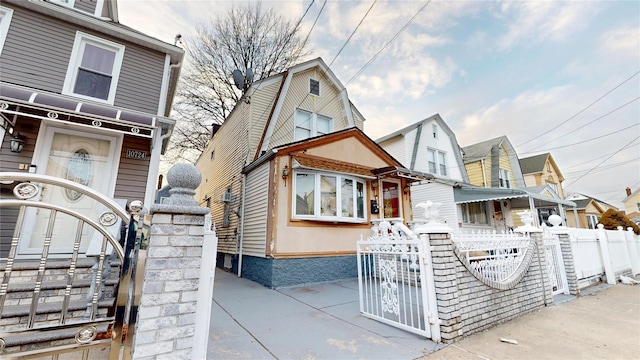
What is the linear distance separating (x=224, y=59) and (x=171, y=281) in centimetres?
1674

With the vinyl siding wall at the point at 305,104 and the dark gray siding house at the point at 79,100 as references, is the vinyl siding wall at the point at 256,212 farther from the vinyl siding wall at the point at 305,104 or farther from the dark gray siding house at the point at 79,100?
the dark gray siding house at the point at 79,100

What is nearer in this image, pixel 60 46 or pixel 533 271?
pixel 533 271

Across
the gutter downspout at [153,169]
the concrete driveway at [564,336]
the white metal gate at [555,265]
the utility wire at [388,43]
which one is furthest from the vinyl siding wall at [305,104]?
the concrete driveway at [564,336]

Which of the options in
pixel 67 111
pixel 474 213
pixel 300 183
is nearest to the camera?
pixel 67 111

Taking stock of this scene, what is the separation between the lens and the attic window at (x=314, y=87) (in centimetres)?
1023

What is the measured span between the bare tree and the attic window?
21.4 feet

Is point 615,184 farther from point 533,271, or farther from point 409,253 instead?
point 409,253

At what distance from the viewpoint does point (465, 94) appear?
1096 cm

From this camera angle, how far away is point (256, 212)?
770 cm

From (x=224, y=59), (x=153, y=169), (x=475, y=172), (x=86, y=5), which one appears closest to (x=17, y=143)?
(x=153, y=169)

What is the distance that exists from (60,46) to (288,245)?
7260mm

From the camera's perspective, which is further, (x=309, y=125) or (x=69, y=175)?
(x=309, y=125)

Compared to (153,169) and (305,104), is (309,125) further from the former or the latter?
(153,169)

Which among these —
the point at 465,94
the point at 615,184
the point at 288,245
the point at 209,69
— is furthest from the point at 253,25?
the point at 615,184
